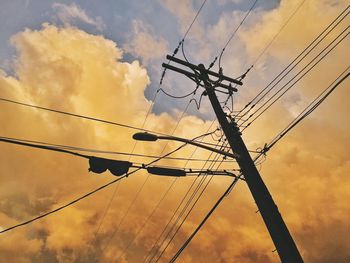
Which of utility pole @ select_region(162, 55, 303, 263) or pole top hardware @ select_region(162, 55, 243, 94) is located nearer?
utility pole @ select_region(162, 55, 303, 263)

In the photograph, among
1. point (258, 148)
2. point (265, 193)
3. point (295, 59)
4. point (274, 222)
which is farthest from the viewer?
point (258, 148)

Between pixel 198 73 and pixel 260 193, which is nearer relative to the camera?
pixel 260 193

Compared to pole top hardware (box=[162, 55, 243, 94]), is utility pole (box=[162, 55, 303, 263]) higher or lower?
lower

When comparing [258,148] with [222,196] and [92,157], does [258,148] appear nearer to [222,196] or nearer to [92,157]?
[222,196]

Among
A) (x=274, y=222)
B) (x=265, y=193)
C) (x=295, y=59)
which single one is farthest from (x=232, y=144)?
(x=295, y=59)

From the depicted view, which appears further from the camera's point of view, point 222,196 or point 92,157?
point 222,196

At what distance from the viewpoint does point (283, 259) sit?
5.78 metres

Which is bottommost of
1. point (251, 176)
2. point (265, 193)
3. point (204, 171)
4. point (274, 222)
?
point (274, 222)

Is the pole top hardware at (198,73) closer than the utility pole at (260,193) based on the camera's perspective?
No

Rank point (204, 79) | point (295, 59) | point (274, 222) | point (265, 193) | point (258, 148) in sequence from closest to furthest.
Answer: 1. point (274, 222)
2. point (265, 193)
3. point (295, 59)
4. point (258, 148)
5. point (204, 79)

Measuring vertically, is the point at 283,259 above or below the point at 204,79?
below

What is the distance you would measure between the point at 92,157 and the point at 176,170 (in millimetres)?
2391

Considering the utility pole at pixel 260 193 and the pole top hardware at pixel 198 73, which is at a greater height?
the pole top hardware at pixel 198 73

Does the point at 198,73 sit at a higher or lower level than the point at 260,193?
higher
